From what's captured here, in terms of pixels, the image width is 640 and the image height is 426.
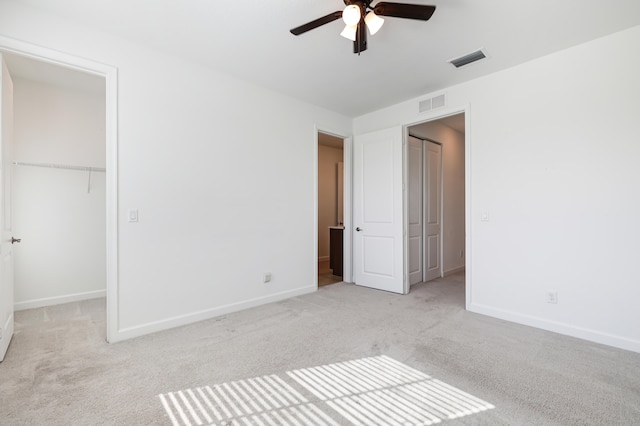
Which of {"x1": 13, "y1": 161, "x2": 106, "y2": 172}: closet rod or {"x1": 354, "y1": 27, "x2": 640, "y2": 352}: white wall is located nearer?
{"x1": 354, "y1": 27, "x2": 640, "y2": 352}: white wall

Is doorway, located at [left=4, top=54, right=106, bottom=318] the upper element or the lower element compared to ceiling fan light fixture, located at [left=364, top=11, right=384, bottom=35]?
lower

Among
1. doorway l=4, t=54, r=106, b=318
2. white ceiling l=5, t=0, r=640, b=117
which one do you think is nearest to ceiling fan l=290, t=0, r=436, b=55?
white ceiling l=5, t=0, r=640, b=117

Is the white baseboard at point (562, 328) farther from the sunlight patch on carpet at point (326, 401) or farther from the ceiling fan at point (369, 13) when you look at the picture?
the ceiling fan at point (369, 13)

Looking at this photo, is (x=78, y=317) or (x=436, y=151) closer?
(x=78, y=317)

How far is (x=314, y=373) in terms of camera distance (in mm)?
2107

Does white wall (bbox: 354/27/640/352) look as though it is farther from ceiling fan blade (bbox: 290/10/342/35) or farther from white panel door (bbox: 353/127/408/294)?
ceiling fan blade (bbox: 290/10/342/35)

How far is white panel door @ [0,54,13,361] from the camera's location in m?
2.29

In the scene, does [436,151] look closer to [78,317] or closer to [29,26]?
[29,26]

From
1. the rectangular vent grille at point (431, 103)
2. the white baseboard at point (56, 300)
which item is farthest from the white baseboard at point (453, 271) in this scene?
the white baseboard at point (56, 300)

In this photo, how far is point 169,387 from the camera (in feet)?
6.34

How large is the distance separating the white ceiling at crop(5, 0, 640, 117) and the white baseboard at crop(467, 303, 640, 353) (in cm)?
264

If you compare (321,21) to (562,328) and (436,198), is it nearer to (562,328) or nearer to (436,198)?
(562,328)

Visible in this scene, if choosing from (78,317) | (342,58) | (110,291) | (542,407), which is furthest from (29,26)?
(542,407)

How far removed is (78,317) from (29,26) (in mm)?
2800
